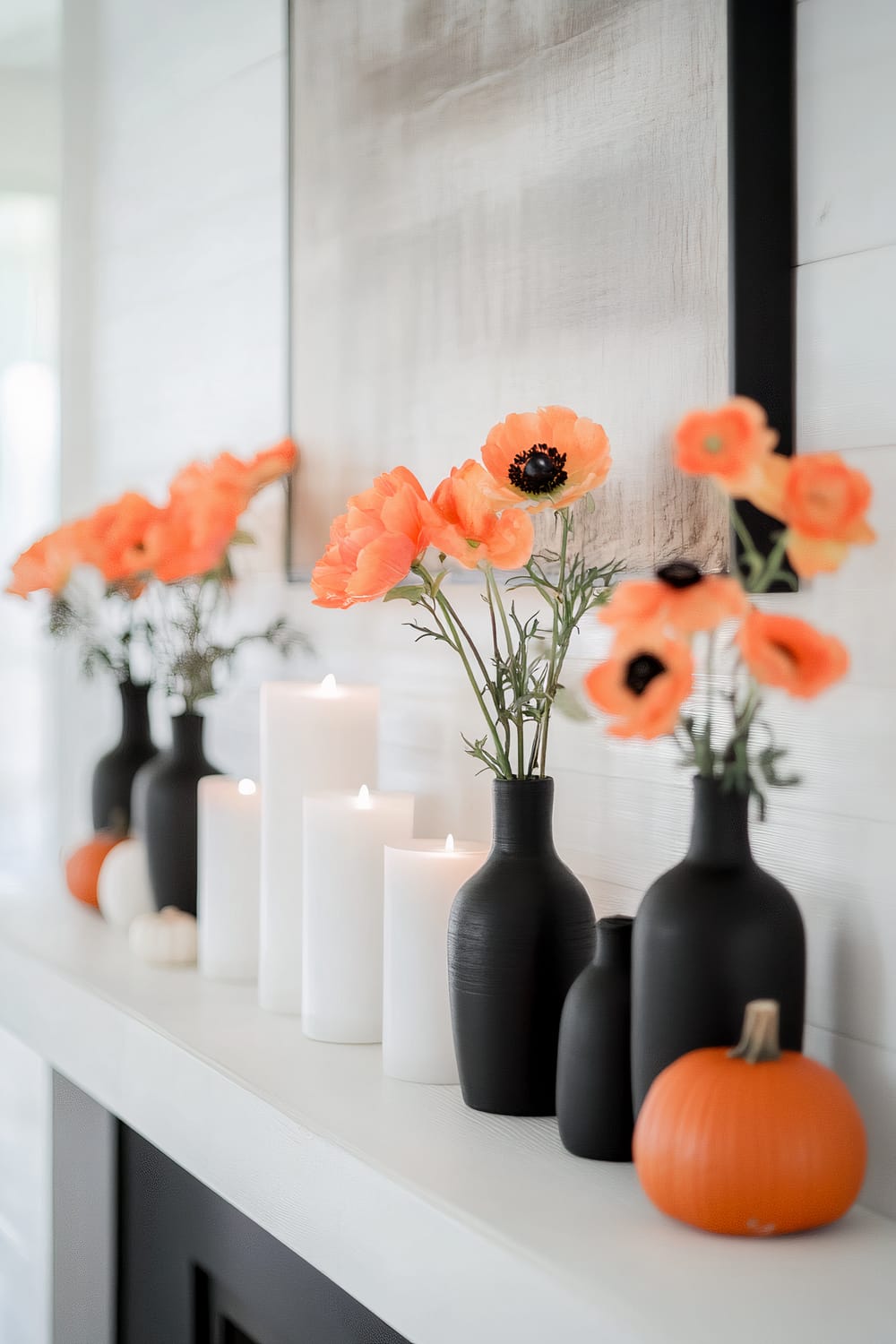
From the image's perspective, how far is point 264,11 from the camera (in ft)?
4.48

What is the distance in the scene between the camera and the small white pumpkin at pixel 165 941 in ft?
4.03

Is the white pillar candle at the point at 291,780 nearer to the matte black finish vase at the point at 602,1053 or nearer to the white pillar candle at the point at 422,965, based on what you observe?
the white pillar candle at the point at 422,965

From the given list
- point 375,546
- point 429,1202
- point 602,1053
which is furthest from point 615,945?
point 375,546

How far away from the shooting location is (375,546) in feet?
2.63

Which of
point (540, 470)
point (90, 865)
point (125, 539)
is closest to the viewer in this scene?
point (540, 470)

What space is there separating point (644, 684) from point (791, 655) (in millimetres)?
67

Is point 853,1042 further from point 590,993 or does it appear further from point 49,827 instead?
point 49,827

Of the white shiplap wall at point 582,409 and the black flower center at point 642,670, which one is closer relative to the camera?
the black flower center at point 642,670

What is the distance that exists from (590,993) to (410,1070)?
211mm

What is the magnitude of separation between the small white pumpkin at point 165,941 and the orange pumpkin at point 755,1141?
0.66 m

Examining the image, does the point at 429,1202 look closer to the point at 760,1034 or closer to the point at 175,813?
→ the point at 760,1034

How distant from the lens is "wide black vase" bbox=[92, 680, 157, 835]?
4.74 ft

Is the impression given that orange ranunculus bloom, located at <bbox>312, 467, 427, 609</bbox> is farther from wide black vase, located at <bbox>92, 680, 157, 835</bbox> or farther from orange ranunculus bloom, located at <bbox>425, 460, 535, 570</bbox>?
wide black vase, located at <bbox>92, 680, 157, 835</bbox>

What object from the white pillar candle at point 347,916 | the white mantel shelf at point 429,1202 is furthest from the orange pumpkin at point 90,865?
the white pillar candle at point 347,916
